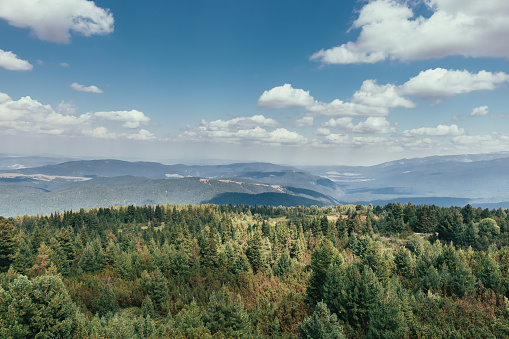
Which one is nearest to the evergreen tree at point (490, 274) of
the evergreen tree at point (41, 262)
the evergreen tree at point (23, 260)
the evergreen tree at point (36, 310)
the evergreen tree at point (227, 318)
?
the evergreen tree at point (227, 318)

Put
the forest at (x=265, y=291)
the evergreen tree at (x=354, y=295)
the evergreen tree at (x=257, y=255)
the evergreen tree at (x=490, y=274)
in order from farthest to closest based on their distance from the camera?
the evergreen tree at (x=257, y=255) < the evergreen tree at (x=490, y=274) < the evergreen tree at (x=354, y=295) < the forest at (x=265, y=291)

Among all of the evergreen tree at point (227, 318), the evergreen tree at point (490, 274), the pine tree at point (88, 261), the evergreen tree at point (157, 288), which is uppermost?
the evergreen tree at point (490, 274)

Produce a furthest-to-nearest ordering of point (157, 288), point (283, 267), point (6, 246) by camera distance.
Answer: point (283, 267), point (6, 246), point (157, 288)

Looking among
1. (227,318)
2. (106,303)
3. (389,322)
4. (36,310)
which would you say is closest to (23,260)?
(106,303)

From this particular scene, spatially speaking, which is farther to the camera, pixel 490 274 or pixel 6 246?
pixel 6 246

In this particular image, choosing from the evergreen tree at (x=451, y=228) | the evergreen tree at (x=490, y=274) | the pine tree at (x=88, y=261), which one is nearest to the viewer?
the evergreen tree at (x=490, y=274)

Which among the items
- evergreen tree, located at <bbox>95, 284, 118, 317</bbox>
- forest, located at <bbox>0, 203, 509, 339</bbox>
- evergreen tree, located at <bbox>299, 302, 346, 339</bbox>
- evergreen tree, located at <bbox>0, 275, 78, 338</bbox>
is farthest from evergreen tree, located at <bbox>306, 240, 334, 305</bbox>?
evergreen tree, located at <bbox>95, 284, 118, 317</bbox>

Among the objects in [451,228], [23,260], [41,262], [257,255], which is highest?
[451,228]

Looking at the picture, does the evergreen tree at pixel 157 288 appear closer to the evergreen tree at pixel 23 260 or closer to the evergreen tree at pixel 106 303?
Answer: the evergreen tree at pixel 106 303

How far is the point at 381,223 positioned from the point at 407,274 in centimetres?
8608

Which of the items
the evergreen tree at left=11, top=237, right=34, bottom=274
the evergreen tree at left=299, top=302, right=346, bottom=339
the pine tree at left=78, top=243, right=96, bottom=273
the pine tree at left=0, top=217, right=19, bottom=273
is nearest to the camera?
the evergreen tree at left=299, top=302, right=346, bottom=339

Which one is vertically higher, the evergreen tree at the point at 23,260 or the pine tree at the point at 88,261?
A: the evergreen tree at the point at 23,260

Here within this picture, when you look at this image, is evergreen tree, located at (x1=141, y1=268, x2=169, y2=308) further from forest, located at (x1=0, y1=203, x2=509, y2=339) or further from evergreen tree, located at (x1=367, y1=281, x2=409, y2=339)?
evergreen tree, located at (x1=367, y1=281, x2=409, y2=339)

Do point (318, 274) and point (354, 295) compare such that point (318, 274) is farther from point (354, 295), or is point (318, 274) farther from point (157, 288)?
point (157, 288)
